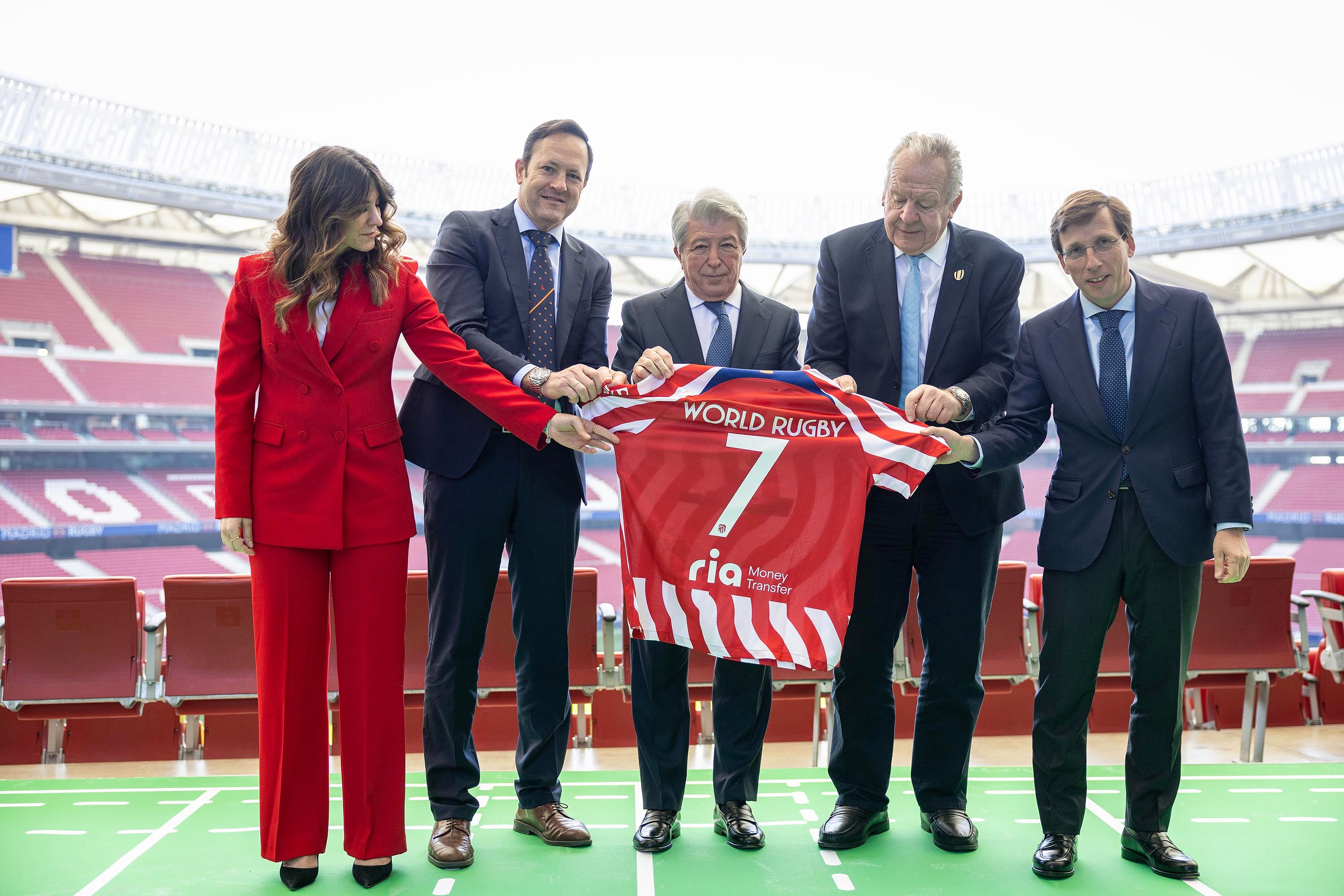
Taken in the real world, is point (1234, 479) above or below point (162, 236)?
below

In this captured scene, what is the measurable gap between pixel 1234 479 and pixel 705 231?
152cm

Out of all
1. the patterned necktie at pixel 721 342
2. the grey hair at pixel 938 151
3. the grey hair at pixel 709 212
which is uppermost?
the grey hair at pixel 938 151

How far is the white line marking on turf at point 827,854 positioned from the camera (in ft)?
7.87

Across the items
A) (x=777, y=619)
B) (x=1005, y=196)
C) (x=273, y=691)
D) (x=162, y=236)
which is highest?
(x=1005, y=196)

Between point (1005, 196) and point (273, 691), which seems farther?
point (1005, 196)

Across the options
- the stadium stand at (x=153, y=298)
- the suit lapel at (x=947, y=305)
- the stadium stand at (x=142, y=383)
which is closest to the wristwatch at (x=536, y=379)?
the suit lapel at (x=947, y=305)

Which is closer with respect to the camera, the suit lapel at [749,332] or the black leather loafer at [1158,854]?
the black leather loafer at [1158,854]

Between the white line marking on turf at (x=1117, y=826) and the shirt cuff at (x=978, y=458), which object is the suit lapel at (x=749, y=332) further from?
the white line marking on turf at (x=1117, y=826)

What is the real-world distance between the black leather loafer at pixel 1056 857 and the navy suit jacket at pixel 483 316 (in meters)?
1.57

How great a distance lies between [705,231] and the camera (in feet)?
8.28

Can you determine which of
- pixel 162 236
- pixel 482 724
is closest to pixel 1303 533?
pixel 482 724

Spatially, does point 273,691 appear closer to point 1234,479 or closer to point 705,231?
point 705,231

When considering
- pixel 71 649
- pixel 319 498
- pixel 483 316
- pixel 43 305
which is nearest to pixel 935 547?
pixel 483 316

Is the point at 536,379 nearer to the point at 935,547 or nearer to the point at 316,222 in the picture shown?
the point at 316,222
